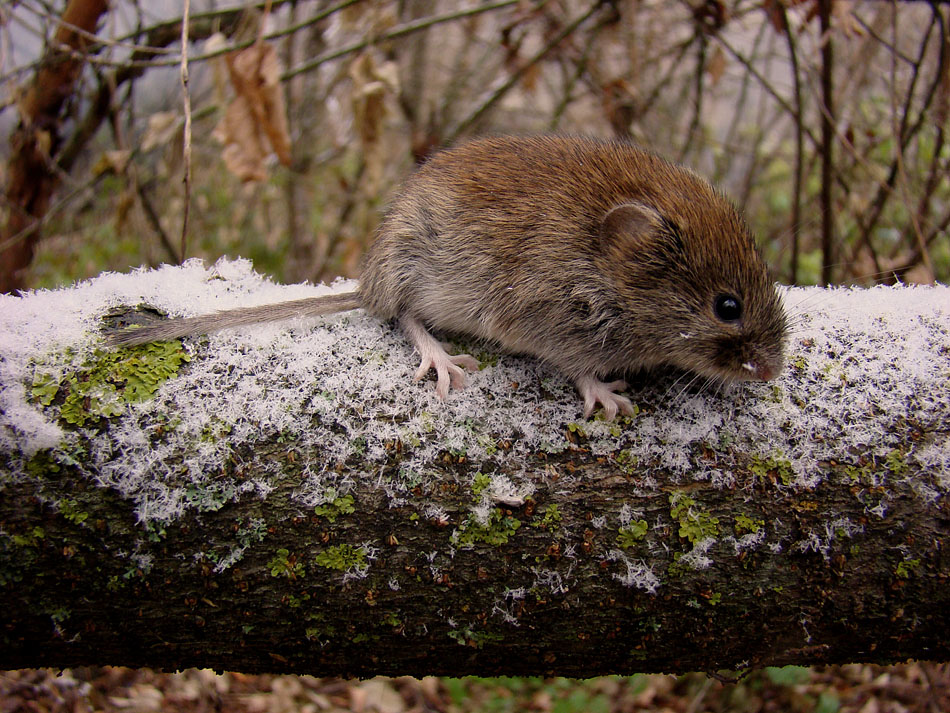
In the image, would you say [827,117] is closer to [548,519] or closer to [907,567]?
[907,567]

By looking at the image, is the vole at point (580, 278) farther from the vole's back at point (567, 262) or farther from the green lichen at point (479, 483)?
the green lichen at point (479, 483)

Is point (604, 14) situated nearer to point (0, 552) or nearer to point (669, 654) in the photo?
point (669, 654)

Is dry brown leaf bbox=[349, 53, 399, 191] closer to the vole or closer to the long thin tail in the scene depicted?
the vole

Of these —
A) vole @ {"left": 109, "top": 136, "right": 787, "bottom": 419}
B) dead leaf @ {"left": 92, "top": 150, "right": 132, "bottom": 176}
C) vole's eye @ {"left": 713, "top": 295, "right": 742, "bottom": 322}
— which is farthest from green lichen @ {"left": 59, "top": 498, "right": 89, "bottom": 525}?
dead leaf @ {"left": 92, "top": 150, "right": 132, "bottom": 176}

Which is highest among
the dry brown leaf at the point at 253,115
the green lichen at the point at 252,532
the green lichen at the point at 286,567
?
the dry brown leaf at the point at 253,115

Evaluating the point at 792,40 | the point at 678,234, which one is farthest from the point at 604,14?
the point at 678,234

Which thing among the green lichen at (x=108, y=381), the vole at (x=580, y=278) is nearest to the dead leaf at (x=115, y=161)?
the vole at (x=580, y=278)

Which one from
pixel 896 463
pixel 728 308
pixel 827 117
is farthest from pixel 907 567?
pixel 827 117
